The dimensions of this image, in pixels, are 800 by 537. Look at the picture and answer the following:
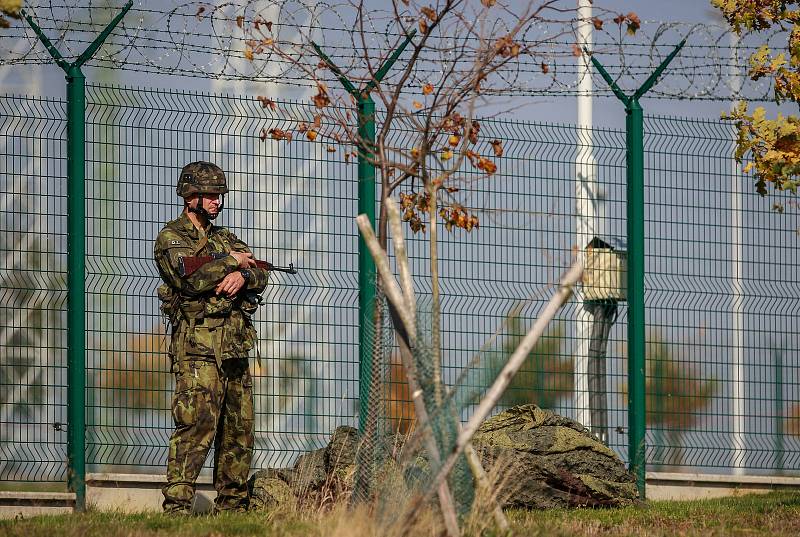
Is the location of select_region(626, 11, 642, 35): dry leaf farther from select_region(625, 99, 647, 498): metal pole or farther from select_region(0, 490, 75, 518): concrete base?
select_region(0, 490, 75, 518): concrete base

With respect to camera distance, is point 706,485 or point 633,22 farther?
point 706,485

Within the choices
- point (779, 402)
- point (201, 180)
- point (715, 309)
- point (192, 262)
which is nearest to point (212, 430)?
point (192, 262)

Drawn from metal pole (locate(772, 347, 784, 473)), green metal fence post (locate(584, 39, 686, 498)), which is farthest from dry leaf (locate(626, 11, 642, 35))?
metal pole (locate(772, 347, 784, 473))

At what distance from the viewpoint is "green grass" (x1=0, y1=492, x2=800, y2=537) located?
6387mm

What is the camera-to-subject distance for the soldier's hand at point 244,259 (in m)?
8.14

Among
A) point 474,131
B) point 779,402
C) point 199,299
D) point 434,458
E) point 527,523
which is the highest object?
point 474,131

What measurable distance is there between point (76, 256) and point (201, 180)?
1.14m

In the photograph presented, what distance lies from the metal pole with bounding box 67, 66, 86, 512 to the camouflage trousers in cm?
95

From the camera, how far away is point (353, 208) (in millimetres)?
9383

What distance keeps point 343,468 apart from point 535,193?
2.56 meters

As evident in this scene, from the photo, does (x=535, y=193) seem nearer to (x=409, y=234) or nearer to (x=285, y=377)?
(x=409, y=234)

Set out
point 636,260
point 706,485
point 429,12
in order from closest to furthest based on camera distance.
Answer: point 429,12, point 636,260, point 706,485

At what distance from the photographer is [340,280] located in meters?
9.16

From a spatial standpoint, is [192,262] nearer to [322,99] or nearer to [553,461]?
[322,99]
